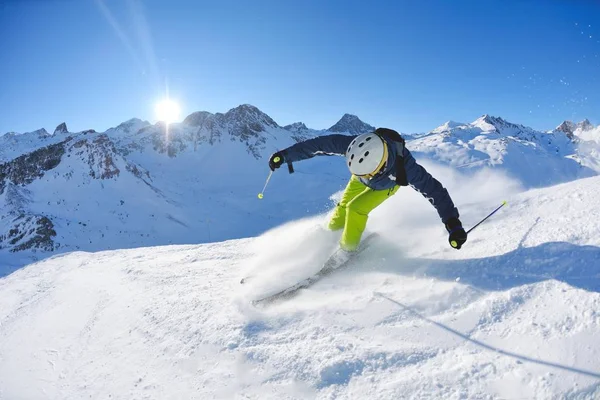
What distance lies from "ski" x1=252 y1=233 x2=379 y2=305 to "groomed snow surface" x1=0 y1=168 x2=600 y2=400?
0.44 feet

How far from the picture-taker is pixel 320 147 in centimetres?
573

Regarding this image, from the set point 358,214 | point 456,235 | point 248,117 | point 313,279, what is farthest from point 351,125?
point 456,235

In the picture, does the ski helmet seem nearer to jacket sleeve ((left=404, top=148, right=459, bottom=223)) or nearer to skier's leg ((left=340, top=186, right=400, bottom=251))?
jacket sleeve ((left=404, top=148, right=459, bottom=223))

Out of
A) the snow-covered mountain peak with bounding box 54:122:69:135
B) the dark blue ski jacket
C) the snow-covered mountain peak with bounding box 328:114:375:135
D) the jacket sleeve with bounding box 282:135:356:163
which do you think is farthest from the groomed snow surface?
the snow-covered mountain peak with bounding box 328:114:375:135

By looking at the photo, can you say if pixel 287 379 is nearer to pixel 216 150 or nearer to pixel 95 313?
pixel 95 313

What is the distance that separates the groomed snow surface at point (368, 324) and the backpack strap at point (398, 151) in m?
1.00

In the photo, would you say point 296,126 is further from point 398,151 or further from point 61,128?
point 398,151

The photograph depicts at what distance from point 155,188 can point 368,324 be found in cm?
3523

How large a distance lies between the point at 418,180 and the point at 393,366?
255cm

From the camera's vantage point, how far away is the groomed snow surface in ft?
7.72

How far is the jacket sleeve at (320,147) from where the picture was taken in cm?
545

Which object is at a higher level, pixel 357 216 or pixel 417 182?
pixel 417 182

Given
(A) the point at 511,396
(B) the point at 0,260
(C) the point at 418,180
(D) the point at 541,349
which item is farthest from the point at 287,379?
(B) the point at 0,260

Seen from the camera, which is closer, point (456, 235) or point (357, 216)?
point (456, 235)
